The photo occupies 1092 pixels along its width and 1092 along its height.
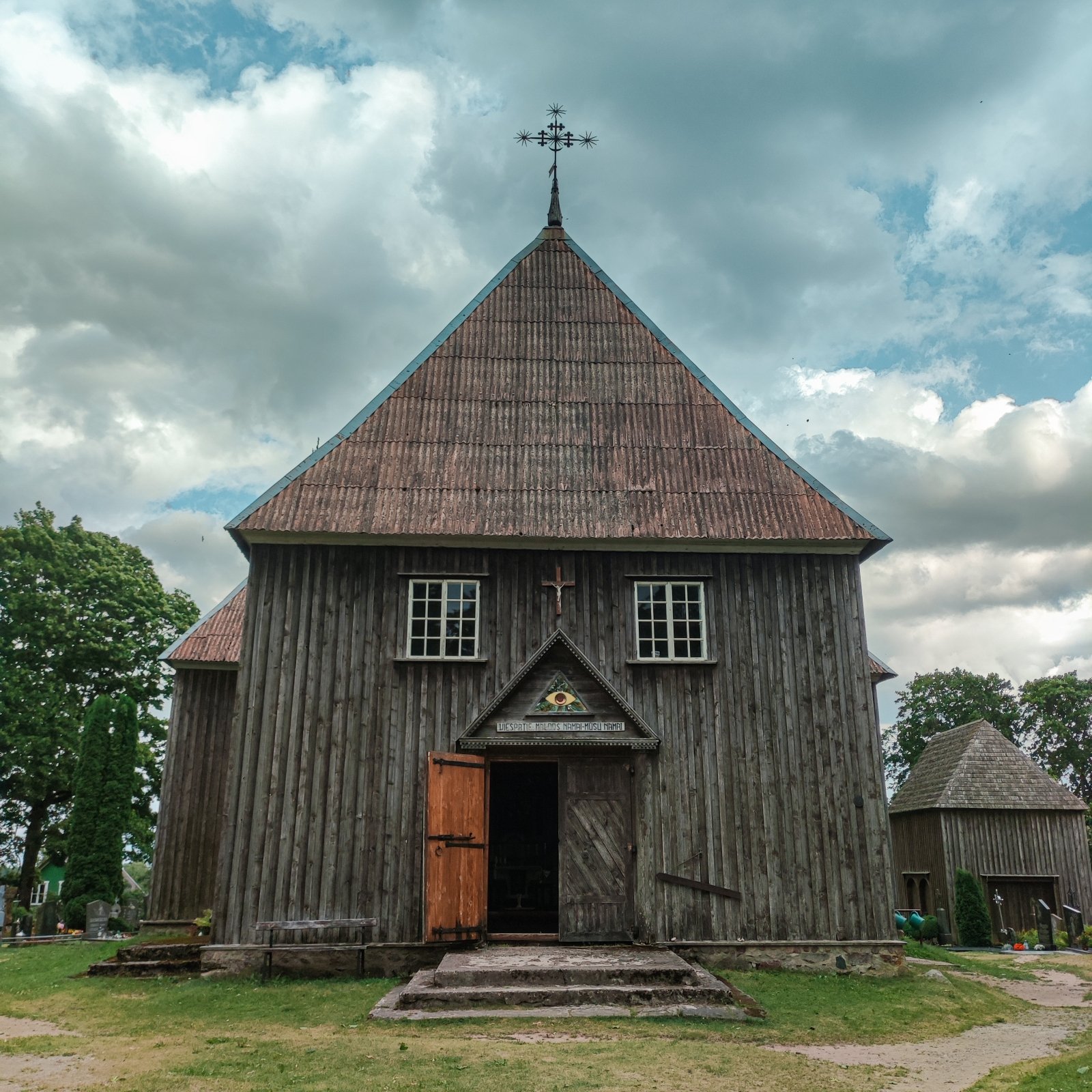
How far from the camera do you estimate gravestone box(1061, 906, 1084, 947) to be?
81.0 feet

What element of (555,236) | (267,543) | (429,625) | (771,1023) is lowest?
(771,1023)

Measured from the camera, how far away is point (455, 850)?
41.4 feet

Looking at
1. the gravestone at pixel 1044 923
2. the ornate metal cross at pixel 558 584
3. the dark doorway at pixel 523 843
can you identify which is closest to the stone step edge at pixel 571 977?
the ornate metal cross at pixel 558 584

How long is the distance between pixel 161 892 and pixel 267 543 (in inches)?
340

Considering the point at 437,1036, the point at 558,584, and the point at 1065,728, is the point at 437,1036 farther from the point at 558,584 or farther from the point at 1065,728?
the point at 1065,728

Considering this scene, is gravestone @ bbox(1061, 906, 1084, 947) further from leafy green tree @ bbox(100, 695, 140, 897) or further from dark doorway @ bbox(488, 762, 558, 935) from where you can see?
leafy green tree @ bbox(100, 695, 140, 897)

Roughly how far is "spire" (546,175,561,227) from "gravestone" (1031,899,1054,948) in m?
19.8

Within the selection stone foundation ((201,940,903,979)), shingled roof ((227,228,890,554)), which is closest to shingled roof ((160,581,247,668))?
shingled roof ((227,228,890,554))

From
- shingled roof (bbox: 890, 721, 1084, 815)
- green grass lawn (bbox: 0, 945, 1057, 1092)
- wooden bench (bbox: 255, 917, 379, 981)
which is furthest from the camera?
shingled roof (bbox: 890, 721, 1084, 815)

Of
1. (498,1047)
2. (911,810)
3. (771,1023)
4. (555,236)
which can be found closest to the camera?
(498,1047)

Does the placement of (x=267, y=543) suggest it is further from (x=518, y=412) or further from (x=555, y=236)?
(x=555, y=236)

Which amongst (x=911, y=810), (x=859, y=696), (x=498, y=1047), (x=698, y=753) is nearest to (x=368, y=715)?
(x=698, y=753)

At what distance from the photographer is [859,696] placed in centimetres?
1418

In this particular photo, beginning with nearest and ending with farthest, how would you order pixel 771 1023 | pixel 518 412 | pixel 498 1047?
pixel 498 1047
pixel 771 1023
pixel 518 412
